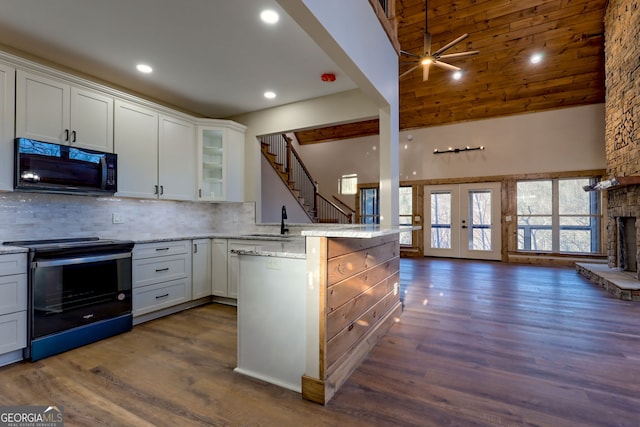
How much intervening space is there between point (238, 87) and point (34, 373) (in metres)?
3.32

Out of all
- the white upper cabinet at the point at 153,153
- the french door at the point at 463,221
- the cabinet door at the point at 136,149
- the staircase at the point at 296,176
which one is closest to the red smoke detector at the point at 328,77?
the white upper cabinet at the point at 153,153

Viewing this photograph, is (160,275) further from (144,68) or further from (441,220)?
(441,220)

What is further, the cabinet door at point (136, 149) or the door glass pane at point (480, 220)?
the door glass pane at point (480, 220)

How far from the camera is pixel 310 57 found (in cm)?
306

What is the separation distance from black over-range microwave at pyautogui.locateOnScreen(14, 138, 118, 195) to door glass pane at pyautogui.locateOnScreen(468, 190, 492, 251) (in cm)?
771

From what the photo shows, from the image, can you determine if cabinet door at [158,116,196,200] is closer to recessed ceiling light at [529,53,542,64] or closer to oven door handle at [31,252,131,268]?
oven door handle at [31,252,131,268]

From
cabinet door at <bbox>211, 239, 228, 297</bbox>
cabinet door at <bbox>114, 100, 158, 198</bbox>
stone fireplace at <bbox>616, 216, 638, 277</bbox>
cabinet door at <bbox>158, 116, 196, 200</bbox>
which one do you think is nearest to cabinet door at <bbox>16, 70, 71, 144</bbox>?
cabinet door at <bbox>114, 100, 158, 198</bbox>

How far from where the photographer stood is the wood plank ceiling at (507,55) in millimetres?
5309

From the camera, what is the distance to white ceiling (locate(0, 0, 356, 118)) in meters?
2.34

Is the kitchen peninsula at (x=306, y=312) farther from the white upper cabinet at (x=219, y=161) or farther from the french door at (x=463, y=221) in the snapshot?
the french door at (x=463, y=221)

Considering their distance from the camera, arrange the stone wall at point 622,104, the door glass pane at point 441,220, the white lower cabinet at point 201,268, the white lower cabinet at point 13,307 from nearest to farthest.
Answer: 1. the white lower cabinet at point 13,307
2. the white lower cabinet at point 201,268
3. the stone wall at point 622,104
4. the door glass pane at point 441,220

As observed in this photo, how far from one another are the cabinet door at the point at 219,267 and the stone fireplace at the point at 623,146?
5383mm

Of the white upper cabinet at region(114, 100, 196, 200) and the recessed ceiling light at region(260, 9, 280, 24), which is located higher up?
the recessed ceiling light at region(260, 9, 280, 24)

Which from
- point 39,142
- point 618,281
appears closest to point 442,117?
point 618,281
